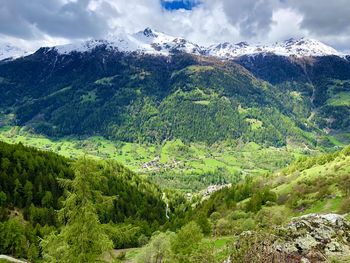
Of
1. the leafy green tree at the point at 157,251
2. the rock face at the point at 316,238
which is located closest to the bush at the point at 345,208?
the leafy green tree at the point at 157,251

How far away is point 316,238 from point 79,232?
20.5 m

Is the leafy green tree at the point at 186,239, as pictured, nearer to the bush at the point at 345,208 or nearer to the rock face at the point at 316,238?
the bush at the point at 345,208

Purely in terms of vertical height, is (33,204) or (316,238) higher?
(316,238)

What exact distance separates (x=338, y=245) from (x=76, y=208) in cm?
2172

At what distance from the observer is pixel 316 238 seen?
20.8 m

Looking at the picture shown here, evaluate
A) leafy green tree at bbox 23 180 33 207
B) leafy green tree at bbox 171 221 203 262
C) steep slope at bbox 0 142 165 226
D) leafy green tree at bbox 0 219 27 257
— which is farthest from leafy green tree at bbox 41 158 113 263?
leafy green tree at bbox 23 180 33 207

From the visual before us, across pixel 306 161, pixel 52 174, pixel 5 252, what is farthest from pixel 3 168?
pixel 306 161

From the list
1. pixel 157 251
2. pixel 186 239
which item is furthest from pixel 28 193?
pixel 186 239

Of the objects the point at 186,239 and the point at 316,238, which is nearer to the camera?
the point at 316,238

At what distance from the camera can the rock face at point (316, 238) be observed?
19.0m

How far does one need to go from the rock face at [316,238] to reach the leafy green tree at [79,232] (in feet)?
59.5

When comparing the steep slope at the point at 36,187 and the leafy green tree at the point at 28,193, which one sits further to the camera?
the leafy green tree at the point at 28,193

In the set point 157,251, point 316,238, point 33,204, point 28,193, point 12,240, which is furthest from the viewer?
point 28,193

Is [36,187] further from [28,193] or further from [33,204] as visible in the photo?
[33,204]
